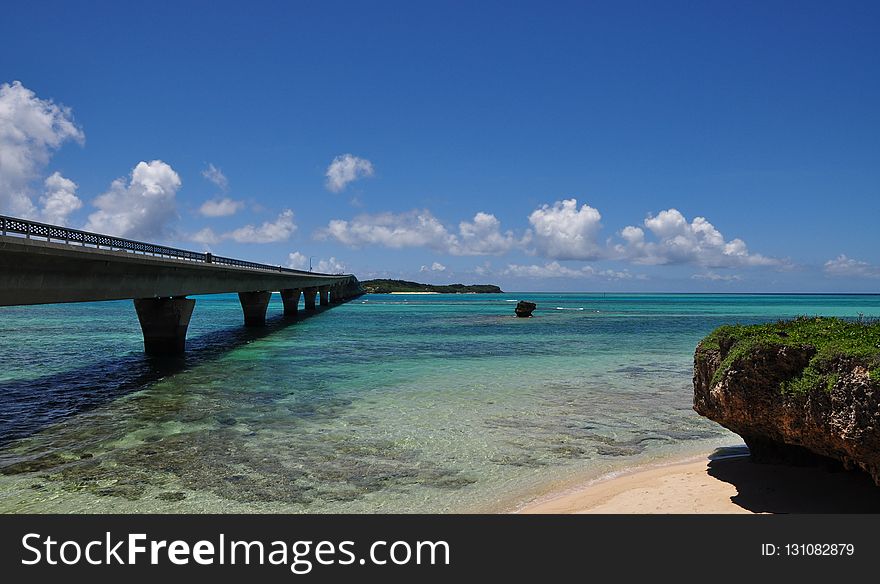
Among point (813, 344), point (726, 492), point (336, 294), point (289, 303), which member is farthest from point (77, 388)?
point (336, 294)

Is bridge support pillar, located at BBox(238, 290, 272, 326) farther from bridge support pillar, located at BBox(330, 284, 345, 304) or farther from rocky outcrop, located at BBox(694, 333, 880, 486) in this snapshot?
bridge support pillar, located at BBox(330, 284, 345, 304)

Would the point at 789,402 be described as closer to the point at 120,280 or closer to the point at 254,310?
the point at 120,280

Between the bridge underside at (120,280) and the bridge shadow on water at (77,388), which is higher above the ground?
the bridge underside at (120,280)

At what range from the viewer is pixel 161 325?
32500 millimetres

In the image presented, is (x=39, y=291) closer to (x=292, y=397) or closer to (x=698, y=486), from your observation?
(x=292, y=397)

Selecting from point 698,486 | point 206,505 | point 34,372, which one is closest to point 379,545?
point 206,505

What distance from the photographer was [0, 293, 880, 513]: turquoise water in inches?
384

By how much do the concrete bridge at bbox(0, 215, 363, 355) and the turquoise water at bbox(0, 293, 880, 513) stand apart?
3.34 m

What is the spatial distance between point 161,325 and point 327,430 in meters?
22.8

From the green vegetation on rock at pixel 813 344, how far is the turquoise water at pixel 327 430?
137 inches

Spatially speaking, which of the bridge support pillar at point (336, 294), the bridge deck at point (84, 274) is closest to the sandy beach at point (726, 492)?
the bridge deck at point (84, 274)

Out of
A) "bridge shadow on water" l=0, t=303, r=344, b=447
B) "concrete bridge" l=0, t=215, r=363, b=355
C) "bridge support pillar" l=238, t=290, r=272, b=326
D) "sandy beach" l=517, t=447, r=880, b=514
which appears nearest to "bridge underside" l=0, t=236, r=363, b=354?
"concrete bridge" l=0, t=215, r=363, b=355

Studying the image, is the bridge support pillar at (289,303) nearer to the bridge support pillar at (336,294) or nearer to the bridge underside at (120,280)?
the bridge underside at (120,280)

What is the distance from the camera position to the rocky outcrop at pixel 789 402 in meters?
6.63
